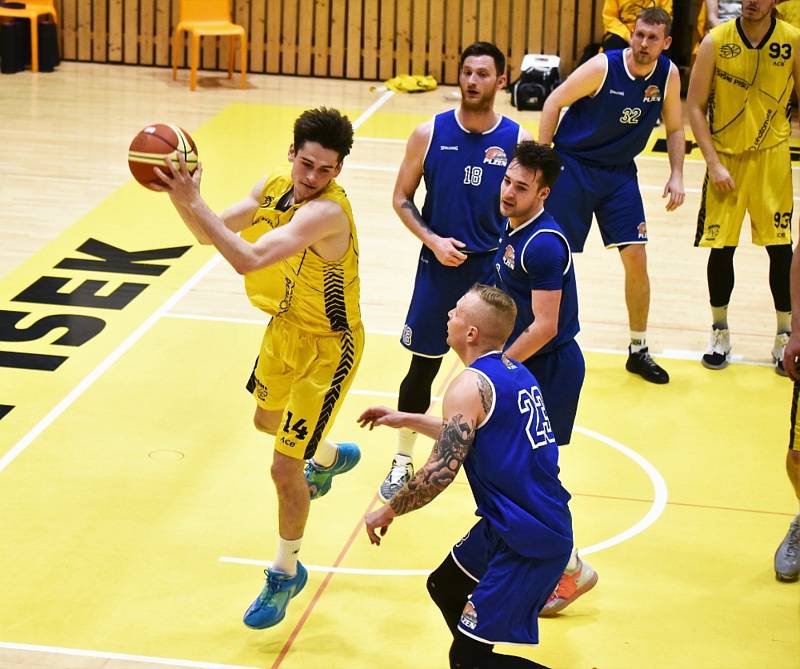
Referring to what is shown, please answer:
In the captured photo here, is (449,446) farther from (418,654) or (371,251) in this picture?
(371,251)

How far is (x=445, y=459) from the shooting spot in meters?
4.31

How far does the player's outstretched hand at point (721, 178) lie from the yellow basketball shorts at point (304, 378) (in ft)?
11.1

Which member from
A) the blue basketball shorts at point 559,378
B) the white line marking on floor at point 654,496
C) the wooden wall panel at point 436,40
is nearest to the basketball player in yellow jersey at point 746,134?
the white line marking on floor at point 654,496

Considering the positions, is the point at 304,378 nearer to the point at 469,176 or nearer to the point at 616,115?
the point at 469,176

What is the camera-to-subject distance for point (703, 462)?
7.20m

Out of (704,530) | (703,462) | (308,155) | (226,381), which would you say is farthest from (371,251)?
(308,155)

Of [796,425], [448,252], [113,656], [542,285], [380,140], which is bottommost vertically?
[113,656]

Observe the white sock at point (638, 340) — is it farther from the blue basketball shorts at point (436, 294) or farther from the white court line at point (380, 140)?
the white court line at point (380, 140)

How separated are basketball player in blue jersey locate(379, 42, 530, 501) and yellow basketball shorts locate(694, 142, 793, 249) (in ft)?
7.43

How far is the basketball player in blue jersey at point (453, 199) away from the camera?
634 centimetres

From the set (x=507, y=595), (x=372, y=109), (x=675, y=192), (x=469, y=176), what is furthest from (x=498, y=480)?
(x=372, y=109)

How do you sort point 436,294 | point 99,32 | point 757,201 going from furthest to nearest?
1. point 99,32
2. point 757,201
3. point 436,294

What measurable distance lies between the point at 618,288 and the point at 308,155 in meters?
5.36

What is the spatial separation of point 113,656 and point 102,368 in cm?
316
